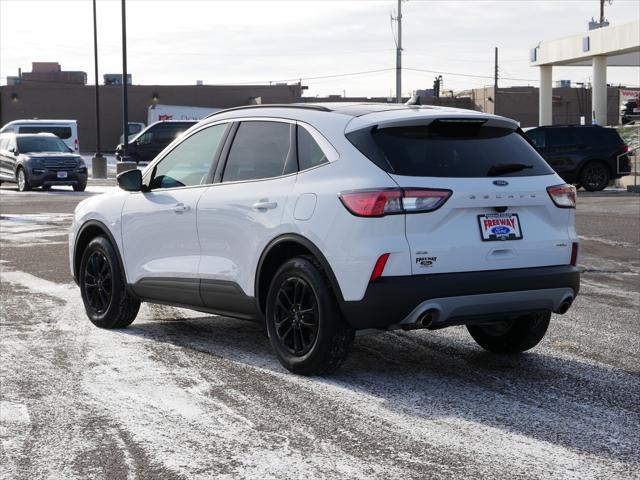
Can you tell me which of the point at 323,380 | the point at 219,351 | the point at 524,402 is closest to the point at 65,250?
the point at 219,351

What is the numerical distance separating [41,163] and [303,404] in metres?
26.9

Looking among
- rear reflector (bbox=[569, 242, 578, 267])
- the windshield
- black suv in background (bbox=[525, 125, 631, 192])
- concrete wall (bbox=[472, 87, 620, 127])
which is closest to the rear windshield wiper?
rear reflector (bbox=[569, 242, 578, 267])

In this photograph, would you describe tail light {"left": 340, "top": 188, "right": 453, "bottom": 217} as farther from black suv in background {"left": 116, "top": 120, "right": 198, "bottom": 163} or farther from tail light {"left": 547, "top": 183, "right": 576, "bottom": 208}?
black suv in background {"left": 116, "top": 120, "right": 198, "bottom": 163}

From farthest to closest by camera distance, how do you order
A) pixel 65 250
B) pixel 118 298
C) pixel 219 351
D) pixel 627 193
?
pixel 627 193
pixel 65 250
pixel 118 298
pixel 219 351

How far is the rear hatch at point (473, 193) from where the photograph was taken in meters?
6.48

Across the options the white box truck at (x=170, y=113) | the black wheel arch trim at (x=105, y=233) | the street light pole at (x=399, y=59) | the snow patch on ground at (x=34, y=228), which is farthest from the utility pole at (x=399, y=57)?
the black wheel arch trim at (x=105, y=233)

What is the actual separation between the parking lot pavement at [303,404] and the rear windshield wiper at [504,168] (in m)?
1.32

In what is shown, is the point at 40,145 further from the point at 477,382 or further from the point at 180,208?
the point at 477,382

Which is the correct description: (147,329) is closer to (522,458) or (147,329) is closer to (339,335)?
(339,335)

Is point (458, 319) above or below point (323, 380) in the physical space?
above

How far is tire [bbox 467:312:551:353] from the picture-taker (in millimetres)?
7621

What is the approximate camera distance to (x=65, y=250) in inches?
607

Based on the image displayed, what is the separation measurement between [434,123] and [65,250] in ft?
31.7

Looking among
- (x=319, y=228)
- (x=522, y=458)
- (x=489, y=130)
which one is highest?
(x=489, y=130)
